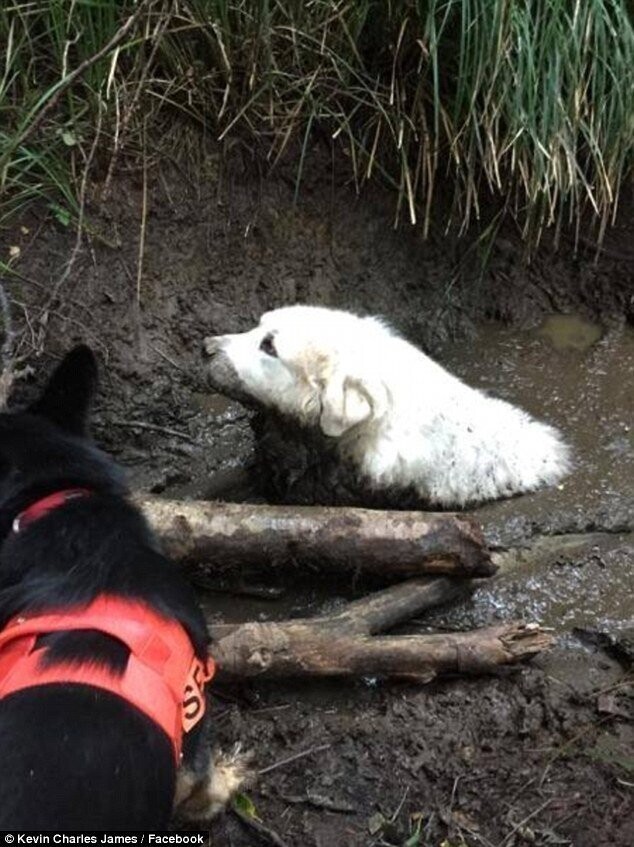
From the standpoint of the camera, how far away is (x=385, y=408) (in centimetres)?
459

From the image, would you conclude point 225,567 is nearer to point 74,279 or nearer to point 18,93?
point 74,279

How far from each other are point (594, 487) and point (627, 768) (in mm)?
1777

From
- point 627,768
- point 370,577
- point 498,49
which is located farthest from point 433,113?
point 627,768

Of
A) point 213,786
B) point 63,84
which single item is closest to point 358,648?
point 213,786

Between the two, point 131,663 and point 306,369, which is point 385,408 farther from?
point 131,663

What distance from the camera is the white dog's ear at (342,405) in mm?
4465

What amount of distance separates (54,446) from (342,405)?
6.48ft

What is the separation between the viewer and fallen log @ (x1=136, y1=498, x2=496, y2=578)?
3.88m

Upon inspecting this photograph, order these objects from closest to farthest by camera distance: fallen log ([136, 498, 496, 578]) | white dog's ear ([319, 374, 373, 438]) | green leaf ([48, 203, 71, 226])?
fallen log ([136, 498, 496, 578]) → white dog's ear ([319, 374, 373, 438]) → green leaf ([48, 203, 71, 226])

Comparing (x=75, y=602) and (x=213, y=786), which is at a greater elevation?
(x=75, y=602)

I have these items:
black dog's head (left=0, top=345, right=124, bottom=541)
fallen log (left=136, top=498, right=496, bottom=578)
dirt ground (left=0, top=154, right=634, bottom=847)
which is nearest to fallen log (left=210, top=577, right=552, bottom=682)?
dirt ground (left=0, top=154, right=634, bottom=847)

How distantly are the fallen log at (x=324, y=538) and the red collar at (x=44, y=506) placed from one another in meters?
1.25

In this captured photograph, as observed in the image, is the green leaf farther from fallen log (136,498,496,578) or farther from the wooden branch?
fallen log (136,498,496,578)

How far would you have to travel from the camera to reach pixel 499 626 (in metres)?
3.67
